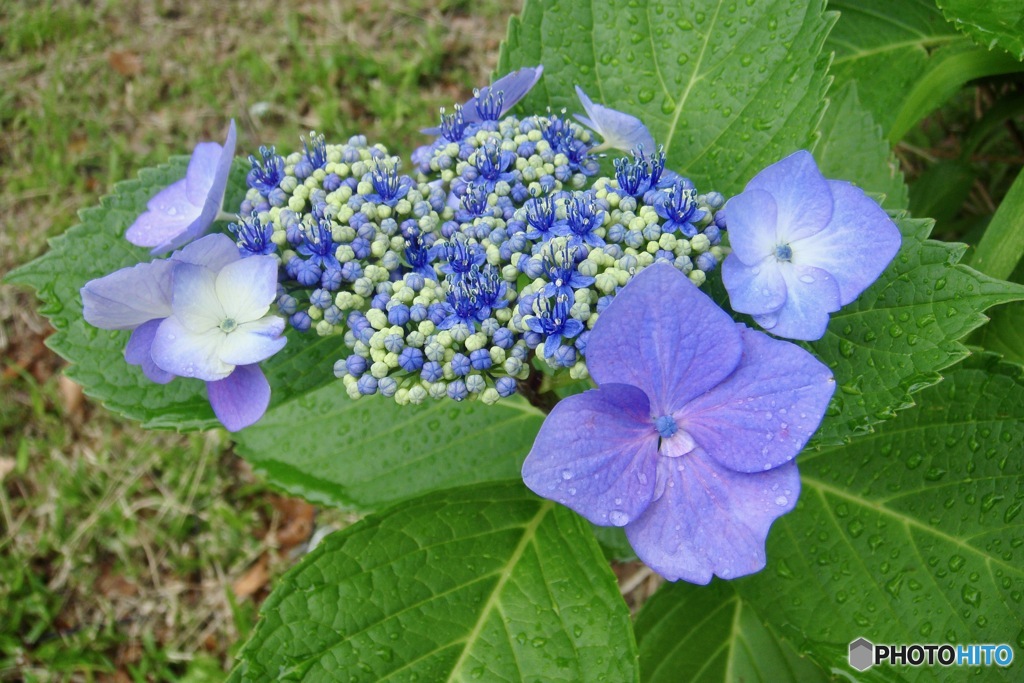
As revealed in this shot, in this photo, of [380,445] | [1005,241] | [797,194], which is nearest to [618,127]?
[797,194]

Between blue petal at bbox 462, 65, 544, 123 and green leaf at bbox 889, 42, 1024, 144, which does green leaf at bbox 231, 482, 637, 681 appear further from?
green leaf at bbox 889, 42, 1024, 144

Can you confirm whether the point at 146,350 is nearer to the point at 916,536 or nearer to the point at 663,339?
the point at 663,339

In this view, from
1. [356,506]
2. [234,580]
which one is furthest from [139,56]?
[356,506]

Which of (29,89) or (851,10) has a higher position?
(851,10)

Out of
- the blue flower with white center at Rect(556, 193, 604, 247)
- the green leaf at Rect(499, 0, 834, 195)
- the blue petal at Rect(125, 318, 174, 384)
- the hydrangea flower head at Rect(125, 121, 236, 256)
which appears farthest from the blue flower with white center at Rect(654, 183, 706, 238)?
the blue petal at Rect(125, 318, 174, 384)

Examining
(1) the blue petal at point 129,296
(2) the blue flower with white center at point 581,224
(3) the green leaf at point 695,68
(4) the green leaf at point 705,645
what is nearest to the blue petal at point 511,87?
(3) the green leaf at point 695,68

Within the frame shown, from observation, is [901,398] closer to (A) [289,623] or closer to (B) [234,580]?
(A) [289,623]
